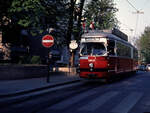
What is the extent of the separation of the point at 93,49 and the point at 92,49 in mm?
78

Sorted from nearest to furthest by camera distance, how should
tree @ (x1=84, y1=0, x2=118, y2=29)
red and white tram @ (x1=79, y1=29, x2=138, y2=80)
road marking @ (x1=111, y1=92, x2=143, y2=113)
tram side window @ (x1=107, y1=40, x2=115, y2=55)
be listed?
road marking @ (x1=111, y1=92, x2=143, y2=113), red and white tram @ (x1=79, y1=29, x2=138, y2=80), tram side window @ (x1=107, y1=40, x2=115, y2=55), tree @ (x1=84, y1=0, x2=118, y2=29)

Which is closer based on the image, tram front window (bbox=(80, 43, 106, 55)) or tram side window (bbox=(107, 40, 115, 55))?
tram front window (bbox=(80, 43, 106, 55))

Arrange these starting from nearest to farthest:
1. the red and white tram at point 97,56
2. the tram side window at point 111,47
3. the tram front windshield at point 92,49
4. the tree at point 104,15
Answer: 1. the red and white tram at point 97,56
2. the tram front windshield at point 92,49
3. the tram side window at point 111,47
4. the tree at point 104,15

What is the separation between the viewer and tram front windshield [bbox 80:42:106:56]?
1641 centimetres

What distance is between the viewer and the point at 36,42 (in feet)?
118

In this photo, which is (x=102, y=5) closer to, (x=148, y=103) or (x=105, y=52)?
(x=105, y=52)

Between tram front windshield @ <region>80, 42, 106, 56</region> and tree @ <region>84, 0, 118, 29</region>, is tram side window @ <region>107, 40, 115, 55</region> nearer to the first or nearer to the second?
tram front windshield @ <region>80, 42, 106, 56</region>

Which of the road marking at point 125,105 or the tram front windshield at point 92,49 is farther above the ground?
the tram front windshield at point 92,49

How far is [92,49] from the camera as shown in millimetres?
16672

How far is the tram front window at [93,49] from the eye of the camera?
646 inches

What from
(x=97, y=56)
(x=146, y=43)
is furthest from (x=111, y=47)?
(x=146, y=43)

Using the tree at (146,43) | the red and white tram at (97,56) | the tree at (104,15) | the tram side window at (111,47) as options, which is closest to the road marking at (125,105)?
the red and white tram at (97,56)

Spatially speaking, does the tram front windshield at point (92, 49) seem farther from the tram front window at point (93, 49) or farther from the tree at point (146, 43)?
the tree at point (146, 43)

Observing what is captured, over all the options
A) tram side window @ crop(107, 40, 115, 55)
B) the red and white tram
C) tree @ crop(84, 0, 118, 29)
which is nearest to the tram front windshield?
the red and white tram
